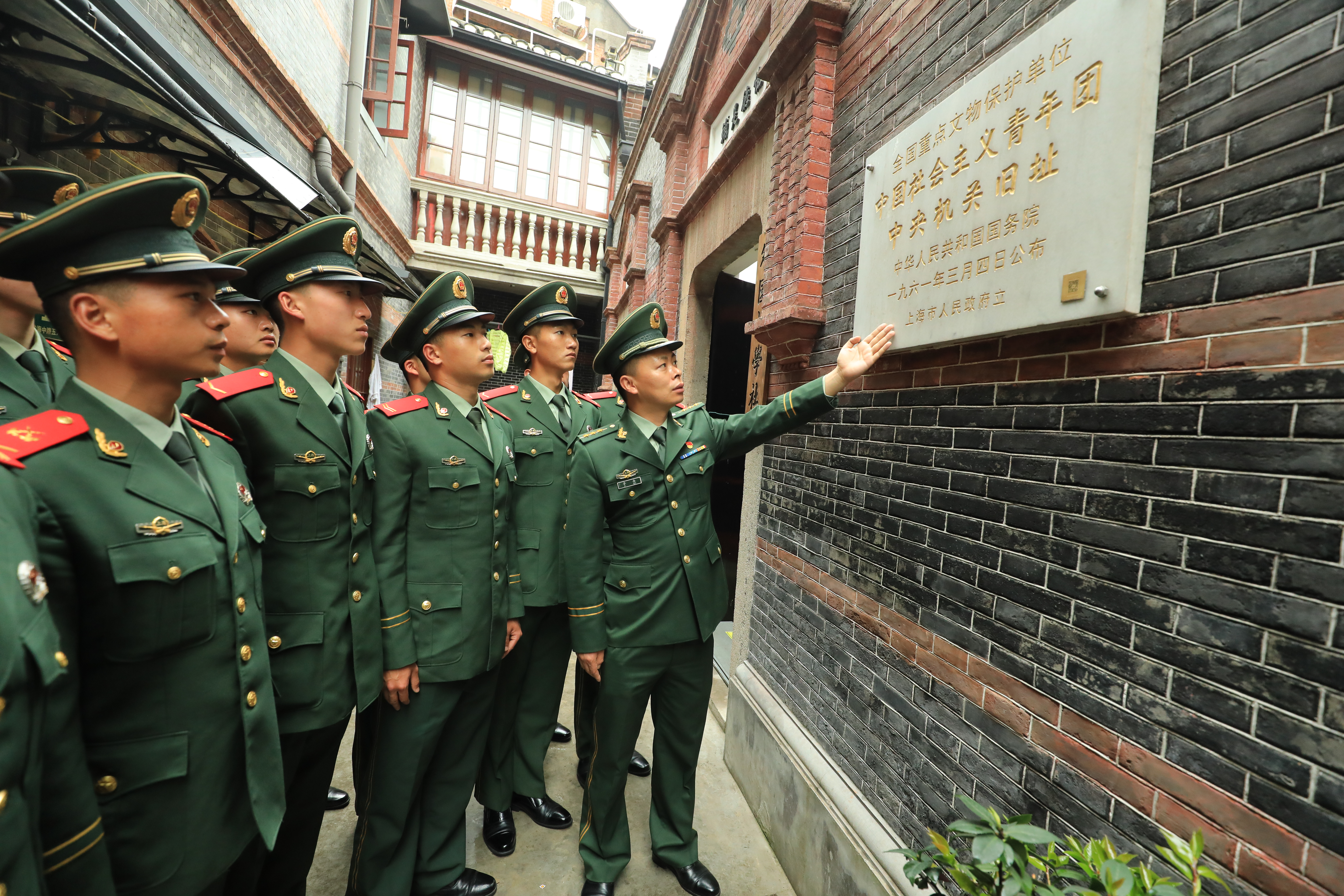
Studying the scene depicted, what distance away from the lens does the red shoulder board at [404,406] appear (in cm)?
211

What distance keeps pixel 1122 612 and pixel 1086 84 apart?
4.11 ft

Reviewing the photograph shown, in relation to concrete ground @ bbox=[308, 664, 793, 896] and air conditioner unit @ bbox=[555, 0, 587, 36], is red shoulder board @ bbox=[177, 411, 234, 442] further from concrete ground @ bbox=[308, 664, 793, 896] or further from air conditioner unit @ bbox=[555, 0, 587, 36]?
air conditioner unit @ bbox=[555, 0, 587, 36]

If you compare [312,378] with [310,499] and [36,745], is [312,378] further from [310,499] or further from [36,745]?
[36,745]

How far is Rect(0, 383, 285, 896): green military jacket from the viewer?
1054 millimetres

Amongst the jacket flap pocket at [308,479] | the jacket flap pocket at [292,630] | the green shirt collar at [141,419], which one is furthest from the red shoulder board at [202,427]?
the jacket flap pocket at [292,630]

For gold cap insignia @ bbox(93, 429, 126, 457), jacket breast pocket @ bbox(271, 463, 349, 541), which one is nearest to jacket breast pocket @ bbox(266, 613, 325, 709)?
jacket breast pocket @ bbox(271, 463, 349, 541)

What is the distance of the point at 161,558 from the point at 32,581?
277 mm

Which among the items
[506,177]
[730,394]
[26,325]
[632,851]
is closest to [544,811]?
[632,851]

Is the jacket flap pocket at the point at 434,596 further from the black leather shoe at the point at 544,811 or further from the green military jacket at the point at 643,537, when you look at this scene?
the black leather shoe at the point at 544,811

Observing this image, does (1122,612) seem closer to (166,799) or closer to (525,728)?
(166,799)

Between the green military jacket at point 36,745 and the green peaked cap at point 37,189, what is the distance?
1260 millimetres

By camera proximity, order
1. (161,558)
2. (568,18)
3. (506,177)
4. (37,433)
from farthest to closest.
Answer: (568,18)
(506,177)
(161,558)
(37,433)

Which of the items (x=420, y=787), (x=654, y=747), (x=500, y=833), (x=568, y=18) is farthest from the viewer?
(x=568, y=18)

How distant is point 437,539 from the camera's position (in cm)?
213
